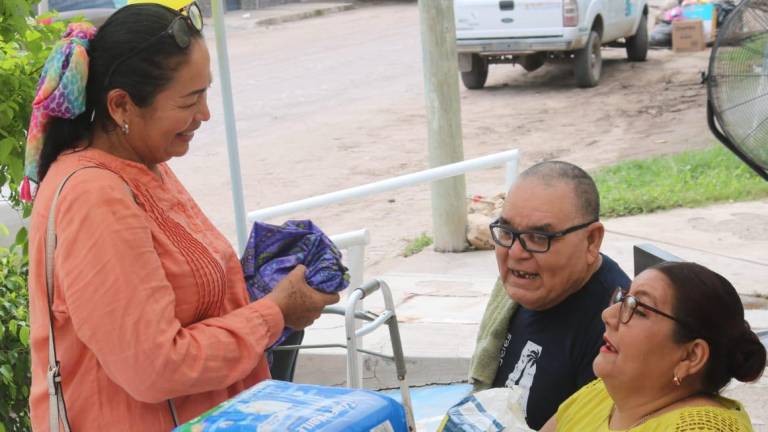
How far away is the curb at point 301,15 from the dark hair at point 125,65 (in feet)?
67.9

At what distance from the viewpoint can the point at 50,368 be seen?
7.14 feet

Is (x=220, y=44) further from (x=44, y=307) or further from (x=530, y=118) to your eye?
(x=530, y=118)

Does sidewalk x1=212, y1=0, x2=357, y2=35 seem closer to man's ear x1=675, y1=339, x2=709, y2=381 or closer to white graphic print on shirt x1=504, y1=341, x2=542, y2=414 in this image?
white graphic print on shirt x1=504, y1=341, x2=542, y2=414

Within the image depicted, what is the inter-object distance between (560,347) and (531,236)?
0.28m

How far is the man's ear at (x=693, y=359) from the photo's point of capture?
2.15 metres

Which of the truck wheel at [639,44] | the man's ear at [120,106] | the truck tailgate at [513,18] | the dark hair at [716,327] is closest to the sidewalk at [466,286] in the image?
the dark hair at [716,327]

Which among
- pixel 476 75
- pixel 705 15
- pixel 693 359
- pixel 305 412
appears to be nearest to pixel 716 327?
pixel 693 359

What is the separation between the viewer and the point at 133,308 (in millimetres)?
2066

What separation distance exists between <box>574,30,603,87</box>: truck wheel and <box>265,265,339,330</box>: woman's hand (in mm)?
12117

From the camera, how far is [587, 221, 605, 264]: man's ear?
2.60 m

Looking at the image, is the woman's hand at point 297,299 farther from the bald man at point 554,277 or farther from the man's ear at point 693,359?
the man's ear at point 693,359

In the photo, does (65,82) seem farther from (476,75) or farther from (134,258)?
(476,75)

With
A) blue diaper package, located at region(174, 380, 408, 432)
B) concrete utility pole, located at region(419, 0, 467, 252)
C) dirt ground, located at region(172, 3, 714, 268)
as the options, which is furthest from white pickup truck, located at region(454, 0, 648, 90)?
blue diaper package, located at region(174, 380, 408, 432)

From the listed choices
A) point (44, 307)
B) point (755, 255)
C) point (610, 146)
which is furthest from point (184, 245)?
point (610, 146)
